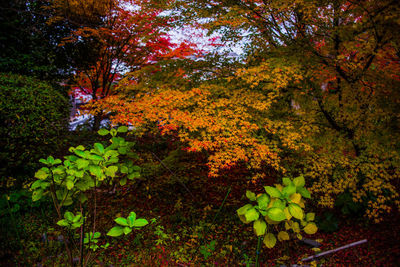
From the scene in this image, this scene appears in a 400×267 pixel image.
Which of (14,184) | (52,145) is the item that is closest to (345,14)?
(52,145)

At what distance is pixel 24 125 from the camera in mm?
4934

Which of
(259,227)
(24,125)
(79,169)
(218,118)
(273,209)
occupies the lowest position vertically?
(259,227)

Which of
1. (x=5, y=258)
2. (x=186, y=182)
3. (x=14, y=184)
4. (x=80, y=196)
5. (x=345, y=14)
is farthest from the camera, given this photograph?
(x=186, y=182)

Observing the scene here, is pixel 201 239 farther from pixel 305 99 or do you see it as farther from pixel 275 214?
pixel 305 99

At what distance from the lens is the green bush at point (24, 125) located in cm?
484

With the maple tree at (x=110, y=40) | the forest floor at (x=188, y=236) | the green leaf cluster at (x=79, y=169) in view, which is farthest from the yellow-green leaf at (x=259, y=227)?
the maple tree at (x=110, y=40)

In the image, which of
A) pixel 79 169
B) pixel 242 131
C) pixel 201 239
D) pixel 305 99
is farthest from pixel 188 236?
pixel 305 99

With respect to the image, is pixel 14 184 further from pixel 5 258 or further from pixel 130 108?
pixel 130 108

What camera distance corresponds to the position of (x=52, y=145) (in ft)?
18.3

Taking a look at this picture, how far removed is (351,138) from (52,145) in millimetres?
7614

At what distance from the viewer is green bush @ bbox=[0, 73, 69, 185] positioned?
484 cm

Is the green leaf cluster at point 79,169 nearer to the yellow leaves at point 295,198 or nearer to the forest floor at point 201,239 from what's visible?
the yellow leaves at point 295,198

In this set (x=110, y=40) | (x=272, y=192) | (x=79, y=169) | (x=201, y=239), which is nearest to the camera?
(x=272, y=192)

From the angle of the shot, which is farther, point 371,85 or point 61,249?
point 371,85
